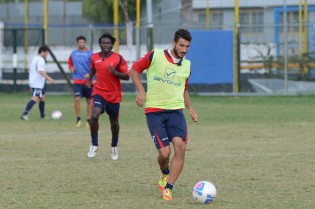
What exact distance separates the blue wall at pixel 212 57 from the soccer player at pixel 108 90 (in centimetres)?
1698

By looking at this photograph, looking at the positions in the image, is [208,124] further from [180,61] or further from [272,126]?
[180,61]

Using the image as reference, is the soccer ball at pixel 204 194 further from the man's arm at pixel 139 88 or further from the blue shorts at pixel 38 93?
the blue shorts at pixel 38 93

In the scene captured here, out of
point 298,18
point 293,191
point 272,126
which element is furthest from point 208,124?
point 298,18

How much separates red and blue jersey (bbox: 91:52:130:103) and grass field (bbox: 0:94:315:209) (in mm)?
1006

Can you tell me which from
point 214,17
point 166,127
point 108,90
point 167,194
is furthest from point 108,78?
point 214,17

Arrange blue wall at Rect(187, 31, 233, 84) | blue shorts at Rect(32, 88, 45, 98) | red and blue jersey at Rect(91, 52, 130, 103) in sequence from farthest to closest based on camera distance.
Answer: blue wall at Rect(187, 31, 233, 84), blue shorts at Rect(32, 88, 45, 98), red and blue jersey at Rect(91, 52, 130, 103)

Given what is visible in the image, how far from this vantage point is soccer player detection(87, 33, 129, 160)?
47.6 feet

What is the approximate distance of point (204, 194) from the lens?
9656mm

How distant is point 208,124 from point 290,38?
12.7 metres

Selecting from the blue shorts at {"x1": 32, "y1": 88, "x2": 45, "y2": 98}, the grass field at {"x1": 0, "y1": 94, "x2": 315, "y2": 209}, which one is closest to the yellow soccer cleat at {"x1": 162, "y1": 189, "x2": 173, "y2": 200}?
the grass field at {"x1": 0, "y1": 94, "x2": 315, "y2": 209}

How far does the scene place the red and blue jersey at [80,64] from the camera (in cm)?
2088

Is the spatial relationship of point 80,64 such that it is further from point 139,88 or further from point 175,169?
point 175,169

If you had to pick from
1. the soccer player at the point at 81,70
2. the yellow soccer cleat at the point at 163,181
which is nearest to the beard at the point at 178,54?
the yellow soccer cleat at the point at 163,181

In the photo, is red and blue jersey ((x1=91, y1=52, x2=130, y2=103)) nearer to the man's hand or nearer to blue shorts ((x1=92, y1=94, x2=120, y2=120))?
blue shorts ((x1=92, y1=94, x2=120, y2=120))
